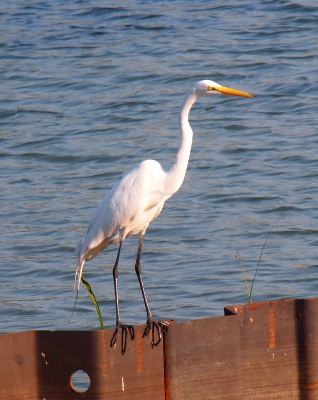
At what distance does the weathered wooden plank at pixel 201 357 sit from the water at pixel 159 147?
1.93 metres

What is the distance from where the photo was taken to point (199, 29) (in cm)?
1284

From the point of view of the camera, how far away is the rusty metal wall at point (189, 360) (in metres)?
3.45

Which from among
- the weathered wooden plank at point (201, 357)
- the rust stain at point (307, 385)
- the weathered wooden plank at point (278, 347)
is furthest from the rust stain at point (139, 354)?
the rust stain at point (307, 385)

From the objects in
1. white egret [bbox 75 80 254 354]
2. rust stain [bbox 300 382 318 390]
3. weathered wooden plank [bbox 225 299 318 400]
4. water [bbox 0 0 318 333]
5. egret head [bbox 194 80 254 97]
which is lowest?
water [bbox 0 0 318 333]

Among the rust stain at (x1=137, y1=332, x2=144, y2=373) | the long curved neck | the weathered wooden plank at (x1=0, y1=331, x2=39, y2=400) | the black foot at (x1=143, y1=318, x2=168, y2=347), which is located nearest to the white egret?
the long curved neck

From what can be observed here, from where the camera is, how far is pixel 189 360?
11.9ft

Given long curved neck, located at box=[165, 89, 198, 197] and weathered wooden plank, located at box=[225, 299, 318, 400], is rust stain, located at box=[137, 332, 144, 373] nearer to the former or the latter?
weathered wooden plank, located at box=[225, 299, 318, 400]

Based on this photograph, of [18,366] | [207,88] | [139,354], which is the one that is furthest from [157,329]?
[207,88]

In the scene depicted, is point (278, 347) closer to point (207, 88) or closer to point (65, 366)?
point (65, 366)

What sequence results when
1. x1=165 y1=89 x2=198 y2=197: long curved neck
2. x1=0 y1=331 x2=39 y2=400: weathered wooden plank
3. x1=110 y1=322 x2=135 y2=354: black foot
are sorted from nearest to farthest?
x1=0 y1=331 x2=39 y2=400: weathered wooden plank < x1=110 y1=322 x2=135 y2=354: black foot < x1=165 y1=89 x2=198 y2=197: long curved neck

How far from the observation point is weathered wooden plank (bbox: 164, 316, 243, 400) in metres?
3.62

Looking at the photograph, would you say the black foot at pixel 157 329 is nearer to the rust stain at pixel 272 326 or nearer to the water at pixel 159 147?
the rust stain at pixel 272 326

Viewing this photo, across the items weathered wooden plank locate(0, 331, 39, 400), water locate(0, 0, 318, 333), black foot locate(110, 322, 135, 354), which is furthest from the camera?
water locate(0, 0, 318, 333)

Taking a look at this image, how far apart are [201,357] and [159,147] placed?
5625mm
